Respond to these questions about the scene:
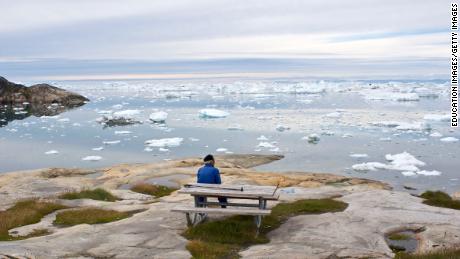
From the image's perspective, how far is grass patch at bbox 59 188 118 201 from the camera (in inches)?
734

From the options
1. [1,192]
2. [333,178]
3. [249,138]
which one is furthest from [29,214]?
[249,138]

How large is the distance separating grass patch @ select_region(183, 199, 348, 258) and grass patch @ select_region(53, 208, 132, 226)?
3630 mm

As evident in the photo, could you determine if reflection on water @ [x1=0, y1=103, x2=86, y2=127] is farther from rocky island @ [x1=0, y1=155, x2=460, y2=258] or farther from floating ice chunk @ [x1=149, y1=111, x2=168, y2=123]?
rocky island @ [x1=0, y1=155, x2=460, y2=258]

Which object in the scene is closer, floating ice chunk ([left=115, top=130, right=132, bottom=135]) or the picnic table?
the picnic table

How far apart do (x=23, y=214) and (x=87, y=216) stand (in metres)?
2.18

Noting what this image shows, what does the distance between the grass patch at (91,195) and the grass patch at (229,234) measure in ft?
26.3

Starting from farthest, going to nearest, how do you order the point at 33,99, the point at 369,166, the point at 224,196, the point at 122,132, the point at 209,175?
the point at 33,99 < the point at 122,132 < the point at 369,166 < the point at 209,175 < the point at 224,196

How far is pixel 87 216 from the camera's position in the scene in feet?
49.6

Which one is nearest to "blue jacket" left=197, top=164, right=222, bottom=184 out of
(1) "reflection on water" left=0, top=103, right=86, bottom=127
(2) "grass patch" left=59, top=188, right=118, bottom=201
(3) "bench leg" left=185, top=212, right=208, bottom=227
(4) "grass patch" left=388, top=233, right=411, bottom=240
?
(3) "bench leg" left=185, top=212, right=208, bottom=227

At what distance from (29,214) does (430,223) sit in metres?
11.9

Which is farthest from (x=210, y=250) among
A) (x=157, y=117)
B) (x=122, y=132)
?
(x=157, y=117)

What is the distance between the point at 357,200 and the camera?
1634 cm

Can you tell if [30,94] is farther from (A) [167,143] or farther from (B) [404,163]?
(B) [404,163]

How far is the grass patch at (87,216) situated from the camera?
1448 centimetres
